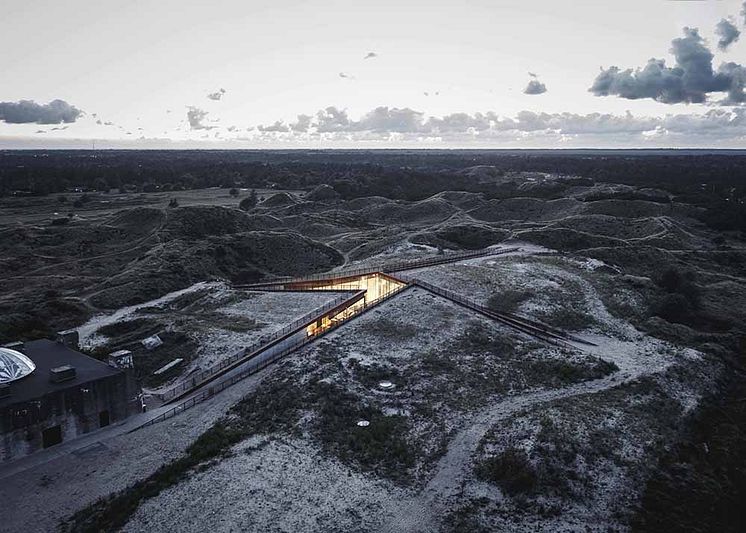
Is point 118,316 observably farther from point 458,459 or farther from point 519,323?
point 519,323

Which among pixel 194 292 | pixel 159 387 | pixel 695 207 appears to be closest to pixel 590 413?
A: pixel 159 387

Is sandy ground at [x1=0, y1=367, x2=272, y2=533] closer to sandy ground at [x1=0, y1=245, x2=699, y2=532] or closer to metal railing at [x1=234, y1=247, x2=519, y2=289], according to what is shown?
sandy ground at [x1=0, y1=245, x2=699, y2=532]

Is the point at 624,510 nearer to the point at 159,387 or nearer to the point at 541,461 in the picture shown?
the point at 541,461

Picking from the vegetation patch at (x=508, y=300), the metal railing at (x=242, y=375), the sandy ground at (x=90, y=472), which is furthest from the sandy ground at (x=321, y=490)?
the vegetation patch at (x=508, y=300)

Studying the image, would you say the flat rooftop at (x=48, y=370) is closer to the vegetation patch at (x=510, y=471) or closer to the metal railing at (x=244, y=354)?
the metal railing at (x=244, y=354)

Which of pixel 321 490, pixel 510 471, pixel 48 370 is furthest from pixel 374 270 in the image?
pixel 321 490

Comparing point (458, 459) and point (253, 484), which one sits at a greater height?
point (253, 484)

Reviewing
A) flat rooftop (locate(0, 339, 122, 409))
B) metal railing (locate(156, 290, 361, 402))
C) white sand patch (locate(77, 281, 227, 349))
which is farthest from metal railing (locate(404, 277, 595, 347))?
flat rooftop (locate(0, 339, 122, 409))
